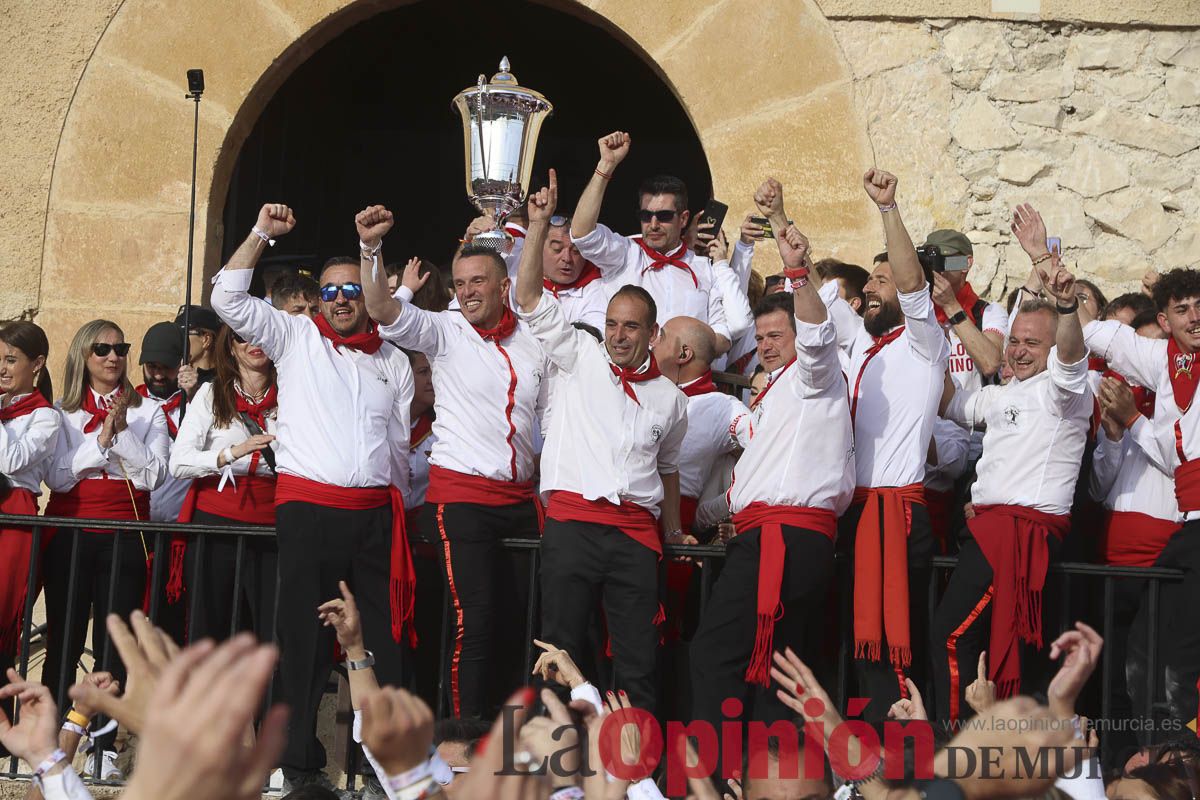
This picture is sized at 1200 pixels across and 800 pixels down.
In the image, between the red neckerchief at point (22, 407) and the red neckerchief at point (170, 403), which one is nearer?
the red neckerchief at point (22, 407)

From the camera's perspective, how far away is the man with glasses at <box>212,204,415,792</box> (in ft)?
17.2

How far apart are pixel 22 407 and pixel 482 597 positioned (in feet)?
7.31

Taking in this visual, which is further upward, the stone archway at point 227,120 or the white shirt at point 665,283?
the stone archway at point 227,120

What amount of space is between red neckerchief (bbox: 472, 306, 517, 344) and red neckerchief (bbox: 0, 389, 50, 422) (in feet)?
6.32

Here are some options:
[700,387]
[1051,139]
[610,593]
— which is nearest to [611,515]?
[610,593]

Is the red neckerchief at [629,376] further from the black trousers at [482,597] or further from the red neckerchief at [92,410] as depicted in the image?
the red neckerchief at [92,410]

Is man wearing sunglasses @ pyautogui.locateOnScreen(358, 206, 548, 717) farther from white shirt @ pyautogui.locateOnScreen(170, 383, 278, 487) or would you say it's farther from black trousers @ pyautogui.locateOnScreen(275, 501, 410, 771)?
white shirt @ pyautogui.locateOnScreen(170, 383, 278, 487)

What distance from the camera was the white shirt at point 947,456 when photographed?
5.80 meters

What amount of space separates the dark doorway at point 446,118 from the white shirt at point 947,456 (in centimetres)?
561

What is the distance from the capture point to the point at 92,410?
6.18 m

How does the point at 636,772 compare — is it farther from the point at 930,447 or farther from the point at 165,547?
the point at 165,547

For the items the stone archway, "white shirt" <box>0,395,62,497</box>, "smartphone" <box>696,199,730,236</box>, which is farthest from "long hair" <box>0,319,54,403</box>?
"smartphone" <box>696,199,730,236</box>

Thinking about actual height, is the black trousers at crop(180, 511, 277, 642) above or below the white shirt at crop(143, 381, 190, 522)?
below

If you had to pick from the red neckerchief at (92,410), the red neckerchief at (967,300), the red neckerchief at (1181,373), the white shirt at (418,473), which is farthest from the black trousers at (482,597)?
the red neckerchief at (1181,373)
